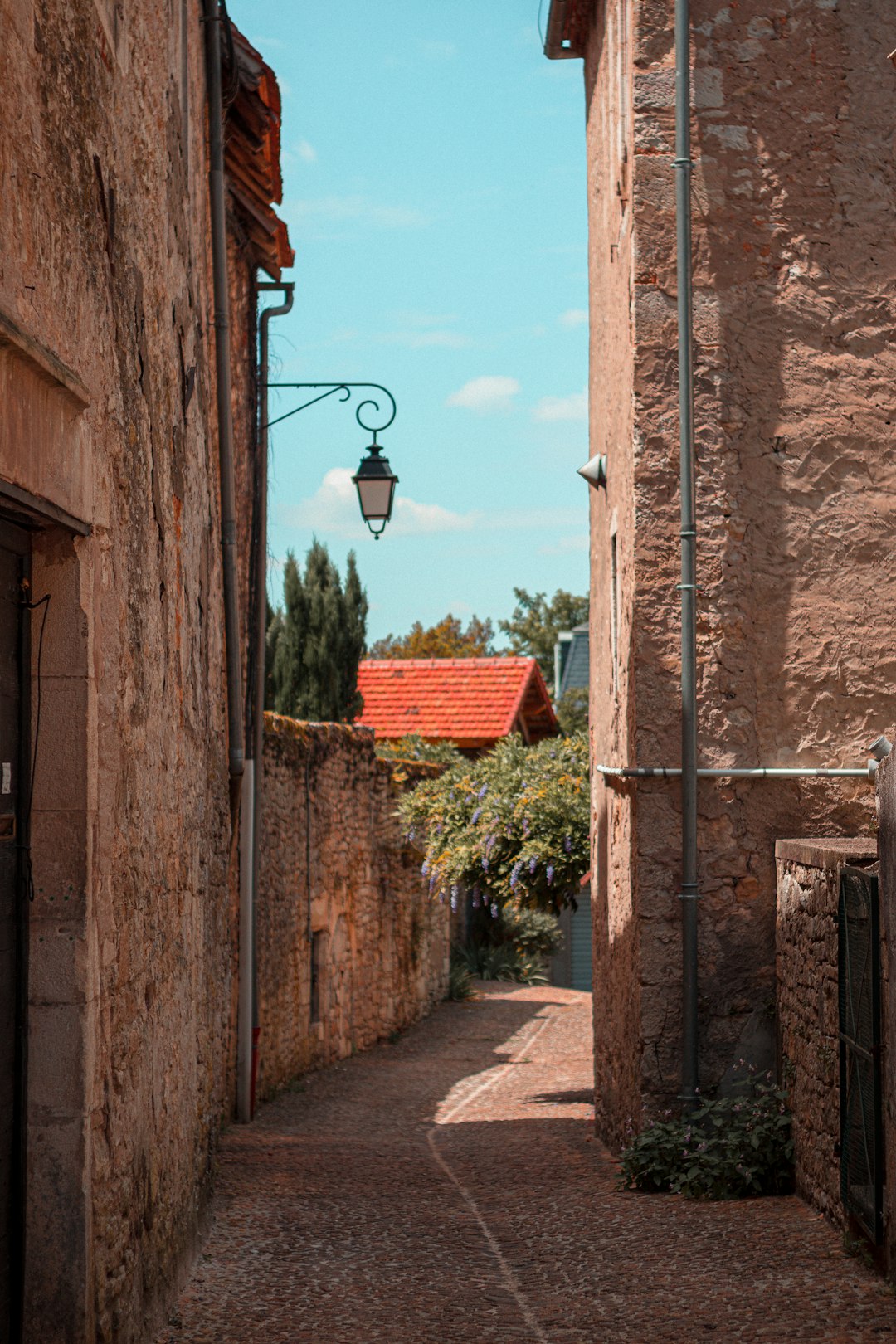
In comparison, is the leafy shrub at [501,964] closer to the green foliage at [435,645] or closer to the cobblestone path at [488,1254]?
the cobblestone path at [488,1254]

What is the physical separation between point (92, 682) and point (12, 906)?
58 cm

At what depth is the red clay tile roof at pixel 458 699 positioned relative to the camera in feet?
75.7

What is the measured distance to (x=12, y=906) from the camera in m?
3.63

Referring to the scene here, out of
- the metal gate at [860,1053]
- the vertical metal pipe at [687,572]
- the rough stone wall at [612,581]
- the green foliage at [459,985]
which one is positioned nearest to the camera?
the metal gate at [860,1053]

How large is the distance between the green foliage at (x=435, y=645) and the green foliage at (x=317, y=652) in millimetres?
22129

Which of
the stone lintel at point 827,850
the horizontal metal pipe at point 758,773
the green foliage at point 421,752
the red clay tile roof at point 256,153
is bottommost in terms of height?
the stone lintel at point 827,850

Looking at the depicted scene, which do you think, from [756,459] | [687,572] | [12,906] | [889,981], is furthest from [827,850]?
[12,906]

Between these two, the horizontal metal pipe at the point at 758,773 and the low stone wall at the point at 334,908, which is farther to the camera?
the low stone wall at the point at 334,908

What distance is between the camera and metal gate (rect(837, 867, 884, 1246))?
16.7ft

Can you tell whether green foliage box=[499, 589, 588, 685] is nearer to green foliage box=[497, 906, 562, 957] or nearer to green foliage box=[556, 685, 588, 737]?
green foliage box=[556, 685, 588, 737]

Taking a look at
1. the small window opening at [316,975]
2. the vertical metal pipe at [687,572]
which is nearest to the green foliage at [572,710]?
the small window opening at [316,975]

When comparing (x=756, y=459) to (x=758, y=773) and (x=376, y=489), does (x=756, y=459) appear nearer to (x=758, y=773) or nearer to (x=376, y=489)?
(x=758, y=773)

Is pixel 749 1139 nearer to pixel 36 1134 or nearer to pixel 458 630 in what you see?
pixel 36 1134

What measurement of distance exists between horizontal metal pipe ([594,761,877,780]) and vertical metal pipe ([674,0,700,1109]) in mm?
98
